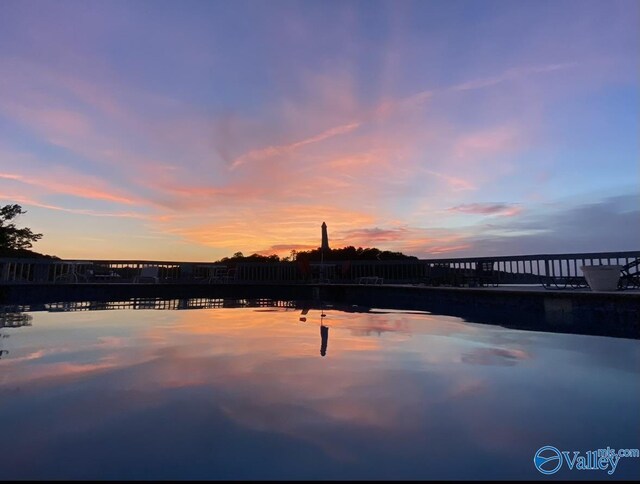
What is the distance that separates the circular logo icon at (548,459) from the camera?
61.2 inches

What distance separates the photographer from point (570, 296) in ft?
19.6

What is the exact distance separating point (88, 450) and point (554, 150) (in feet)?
35.7

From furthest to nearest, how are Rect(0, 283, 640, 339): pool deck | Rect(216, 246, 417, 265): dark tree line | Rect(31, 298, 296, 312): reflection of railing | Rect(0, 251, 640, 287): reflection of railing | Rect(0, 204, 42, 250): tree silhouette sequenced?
1. Rect(216, 246, 417, 265): dark tree line
2. Rect(0, 204, 42, 250): tree silhouette
3. Rect(0, 251, 640, 287): reflection of railing
4. Rect(31, 298, 296, 312): reflection of railing
5. Rect(0, 283, 640, 339): pool deck

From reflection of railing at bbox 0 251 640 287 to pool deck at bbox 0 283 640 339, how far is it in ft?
2.14

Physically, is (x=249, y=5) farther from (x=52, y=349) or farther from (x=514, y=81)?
(x=52, y=349)

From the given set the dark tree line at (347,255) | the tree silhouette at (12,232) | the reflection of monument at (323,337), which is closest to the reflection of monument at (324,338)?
the reflection of monument at (323,337)

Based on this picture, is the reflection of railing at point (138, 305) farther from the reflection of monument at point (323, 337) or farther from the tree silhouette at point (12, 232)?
the tree silhouette at point (12, 232)

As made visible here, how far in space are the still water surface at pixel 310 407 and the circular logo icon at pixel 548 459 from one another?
0.03 meters

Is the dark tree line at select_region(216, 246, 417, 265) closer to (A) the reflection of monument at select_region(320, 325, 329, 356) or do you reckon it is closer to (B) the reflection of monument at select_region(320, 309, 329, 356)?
(B) the reflection of monument at select_region(320, 309, 329, 356)

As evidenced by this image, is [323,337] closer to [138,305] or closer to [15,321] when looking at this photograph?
[15,321]

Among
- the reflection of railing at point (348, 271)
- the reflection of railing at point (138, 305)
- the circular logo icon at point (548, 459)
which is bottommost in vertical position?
the circular logo icon at point (548, 459)

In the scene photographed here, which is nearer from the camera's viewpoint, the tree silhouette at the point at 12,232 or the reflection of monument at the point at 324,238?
the reflection of monument at the point at 324,238

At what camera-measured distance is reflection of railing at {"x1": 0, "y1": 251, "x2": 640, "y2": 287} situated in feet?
29.7

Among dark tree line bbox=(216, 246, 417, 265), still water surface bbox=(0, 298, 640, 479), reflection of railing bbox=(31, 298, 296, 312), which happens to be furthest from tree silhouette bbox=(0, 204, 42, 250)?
still water surface bbox=(0, 298, 640, 479)
